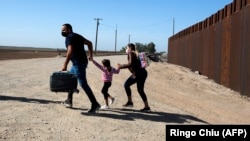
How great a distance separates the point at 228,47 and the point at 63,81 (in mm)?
10857

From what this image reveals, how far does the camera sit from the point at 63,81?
918cm

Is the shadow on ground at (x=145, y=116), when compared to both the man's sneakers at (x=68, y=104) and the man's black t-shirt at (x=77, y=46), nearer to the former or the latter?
the man's sneakers at (x=68, y=104)

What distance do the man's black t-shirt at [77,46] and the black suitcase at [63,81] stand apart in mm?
355

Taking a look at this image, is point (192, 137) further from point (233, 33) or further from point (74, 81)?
point (233, 33)

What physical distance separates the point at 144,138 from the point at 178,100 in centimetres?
623

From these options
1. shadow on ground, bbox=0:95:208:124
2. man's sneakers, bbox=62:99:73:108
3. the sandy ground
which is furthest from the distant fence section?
man's sneakers, bbox=62:99:73:108

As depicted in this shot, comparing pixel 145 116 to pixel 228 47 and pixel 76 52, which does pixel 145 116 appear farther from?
pixel 228 47

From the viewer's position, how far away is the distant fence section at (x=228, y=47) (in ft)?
51.8

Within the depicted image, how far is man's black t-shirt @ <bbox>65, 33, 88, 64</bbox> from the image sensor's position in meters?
8.85

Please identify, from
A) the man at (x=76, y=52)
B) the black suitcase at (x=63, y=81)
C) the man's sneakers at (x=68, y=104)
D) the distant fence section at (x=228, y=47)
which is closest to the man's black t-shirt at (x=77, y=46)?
the man at (x=76, y=52)

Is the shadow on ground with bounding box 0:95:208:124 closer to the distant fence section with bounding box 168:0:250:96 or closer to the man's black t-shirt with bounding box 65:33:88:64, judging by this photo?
the man's black t-shirt with bounding box 65:33:88:64

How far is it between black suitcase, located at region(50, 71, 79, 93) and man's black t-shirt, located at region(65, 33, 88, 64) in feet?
1.17

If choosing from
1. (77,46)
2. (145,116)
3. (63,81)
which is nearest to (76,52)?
(77,46)

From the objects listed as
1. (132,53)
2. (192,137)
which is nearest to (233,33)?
(132,53)
